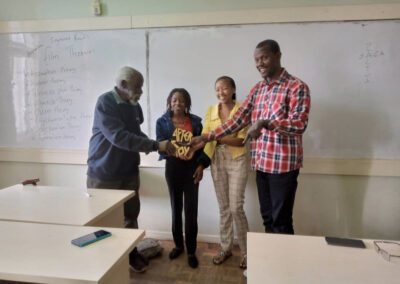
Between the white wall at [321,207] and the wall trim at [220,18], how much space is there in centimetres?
139

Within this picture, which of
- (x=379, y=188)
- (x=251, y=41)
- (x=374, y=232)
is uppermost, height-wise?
(x=251, y=41)

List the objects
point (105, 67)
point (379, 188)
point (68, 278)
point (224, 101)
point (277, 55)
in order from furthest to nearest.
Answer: point (105, 67) → point (379, 188) → point (224, 101) → point (277, 55) → point (68, 278)

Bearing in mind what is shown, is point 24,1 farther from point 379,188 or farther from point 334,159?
point 379,188

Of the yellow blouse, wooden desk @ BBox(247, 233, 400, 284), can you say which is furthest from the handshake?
wooden desk @ BBox(247, 233, 400, 284)

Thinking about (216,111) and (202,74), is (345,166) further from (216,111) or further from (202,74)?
(202,74)

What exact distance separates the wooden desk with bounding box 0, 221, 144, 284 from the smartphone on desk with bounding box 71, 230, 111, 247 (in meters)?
0.02

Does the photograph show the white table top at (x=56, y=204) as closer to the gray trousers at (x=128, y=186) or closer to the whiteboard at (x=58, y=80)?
the gray trousers at (x=128, y=186)

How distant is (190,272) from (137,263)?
17.3 inches

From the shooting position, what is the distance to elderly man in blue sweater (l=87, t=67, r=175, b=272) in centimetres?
209

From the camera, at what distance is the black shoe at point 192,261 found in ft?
7.82

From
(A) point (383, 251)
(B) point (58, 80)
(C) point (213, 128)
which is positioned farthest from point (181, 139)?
(B) point (58, 80)

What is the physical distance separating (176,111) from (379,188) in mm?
1919

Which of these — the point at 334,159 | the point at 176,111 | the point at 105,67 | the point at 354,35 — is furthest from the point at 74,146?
the point at 354,35

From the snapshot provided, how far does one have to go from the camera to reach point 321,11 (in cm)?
245
